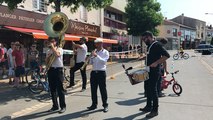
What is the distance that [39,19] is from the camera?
67.5 feet

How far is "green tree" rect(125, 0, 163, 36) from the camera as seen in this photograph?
123 ft

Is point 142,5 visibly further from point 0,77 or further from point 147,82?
point 147,82

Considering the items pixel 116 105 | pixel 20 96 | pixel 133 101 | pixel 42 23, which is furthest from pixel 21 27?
pixel 116 105

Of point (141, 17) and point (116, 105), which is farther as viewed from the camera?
point (141, 17)

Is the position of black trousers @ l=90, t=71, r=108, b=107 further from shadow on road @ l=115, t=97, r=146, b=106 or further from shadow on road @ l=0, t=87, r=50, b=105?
shadow on road @ l=0, t=87, r=50, b=105

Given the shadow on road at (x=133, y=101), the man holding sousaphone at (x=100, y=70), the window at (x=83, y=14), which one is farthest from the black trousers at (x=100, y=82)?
the window at (x=83, y=14)

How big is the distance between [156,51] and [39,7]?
14.9 m

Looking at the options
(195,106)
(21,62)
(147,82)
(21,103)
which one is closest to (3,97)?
(21,103)

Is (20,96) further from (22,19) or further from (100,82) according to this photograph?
(22,19)

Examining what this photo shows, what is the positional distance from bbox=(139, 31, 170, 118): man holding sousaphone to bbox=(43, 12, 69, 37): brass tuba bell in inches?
98.4

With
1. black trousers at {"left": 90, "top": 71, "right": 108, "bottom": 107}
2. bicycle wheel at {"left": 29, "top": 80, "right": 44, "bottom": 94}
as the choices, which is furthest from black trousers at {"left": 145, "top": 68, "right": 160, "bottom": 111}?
bicycle wheel at {"left": 29, "top": 80, "right": 44, "bottom": 94}

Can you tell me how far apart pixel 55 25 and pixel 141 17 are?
28944 millimetres

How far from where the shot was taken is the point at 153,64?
752 centimetres

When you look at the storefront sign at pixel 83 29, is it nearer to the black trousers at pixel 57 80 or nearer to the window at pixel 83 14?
the window at pixel 83 14
